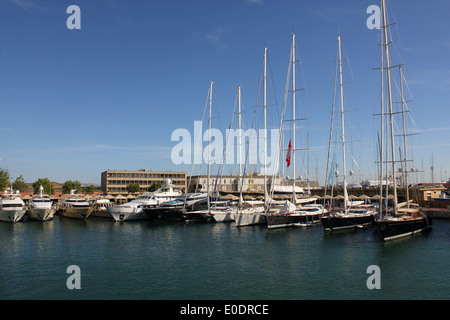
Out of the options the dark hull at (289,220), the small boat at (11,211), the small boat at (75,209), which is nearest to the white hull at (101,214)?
the small boat at (75,209)

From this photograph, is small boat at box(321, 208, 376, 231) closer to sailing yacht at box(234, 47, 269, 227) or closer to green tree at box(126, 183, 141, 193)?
sailing yacht at box(234, 47, 269, 227)

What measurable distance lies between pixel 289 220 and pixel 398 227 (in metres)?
14.4

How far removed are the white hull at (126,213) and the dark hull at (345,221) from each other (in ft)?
111

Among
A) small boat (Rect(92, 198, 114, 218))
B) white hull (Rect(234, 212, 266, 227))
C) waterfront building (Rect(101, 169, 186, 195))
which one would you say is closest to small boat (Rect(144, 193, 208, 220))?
small boat (Rect(92, 198, 114, 218))

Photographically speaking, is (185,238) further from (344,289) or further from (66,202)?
(66,202)

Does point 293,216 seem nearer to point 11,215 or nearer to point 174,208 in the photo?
point 174,208

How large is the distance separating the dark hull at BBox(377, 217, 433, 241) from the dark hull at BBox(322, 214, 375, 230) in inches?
266

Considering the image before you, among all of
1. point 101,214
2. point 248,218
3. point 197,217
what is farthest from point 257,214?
point 101,214

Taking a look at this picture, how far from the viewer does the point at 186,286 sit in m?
23.2

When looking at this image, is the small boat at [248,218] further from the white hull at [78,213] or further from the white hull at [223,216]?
the white hull at [78,213]

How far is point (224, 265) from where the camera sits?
28250mm

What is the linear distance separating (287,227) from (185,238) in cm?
1532

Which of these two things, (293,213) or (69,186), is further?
(69,186)

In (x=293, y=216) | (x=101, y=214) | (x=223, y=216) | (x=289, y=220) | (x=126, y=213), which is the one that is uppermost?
(x=293, y=216)
